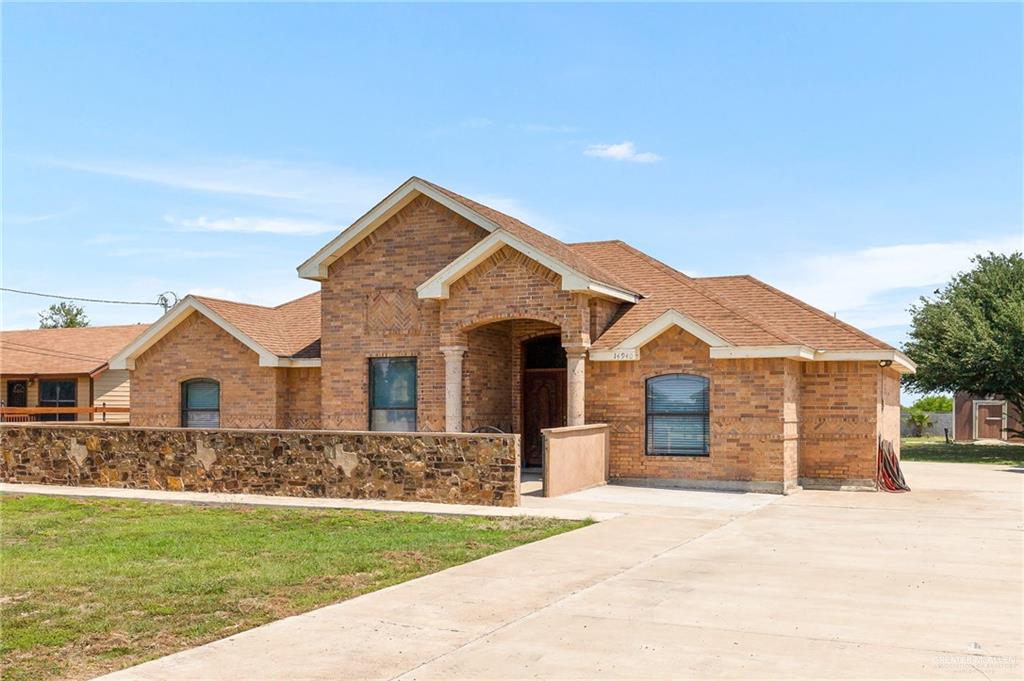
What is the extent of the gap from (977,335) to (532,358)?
19105mm

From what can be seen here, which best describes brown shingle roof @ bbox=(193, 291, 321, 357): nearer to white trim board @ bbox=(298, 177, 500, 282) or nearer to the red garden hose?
white trim board @ bbox=(298, 177, 500, 282)

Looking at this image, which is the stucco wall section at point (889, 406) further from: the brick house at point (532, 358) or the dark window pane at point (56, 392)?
the dark window pane at point (56, 392)

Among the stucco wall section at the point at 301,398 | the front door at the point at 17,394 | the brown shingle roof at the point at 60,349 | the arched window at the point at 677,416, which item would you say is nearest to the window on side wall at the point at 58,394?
the front door at the point at 17,394

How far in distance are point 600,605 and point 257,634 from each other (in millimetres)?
2962

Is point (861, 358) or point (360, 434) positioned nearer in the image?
point (360, 434)

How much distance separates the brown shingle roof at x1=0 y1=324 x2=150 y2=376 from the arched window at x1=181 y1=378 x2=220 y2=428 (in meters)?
13.0

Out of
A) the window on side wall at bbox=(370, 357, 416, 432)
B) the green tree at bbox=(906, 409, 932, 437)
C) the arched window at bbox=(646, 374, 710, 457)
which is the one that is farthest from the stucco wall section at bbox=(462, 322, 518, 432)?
the green tree at bbox=(906, 409, 932, 437)

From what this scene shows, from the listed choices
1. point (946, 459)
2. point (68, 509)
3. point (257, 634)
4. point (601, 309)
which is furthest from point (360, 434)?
point (946, 459)

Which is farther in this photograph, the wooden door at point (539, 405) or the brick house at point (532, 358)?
the wooden door at point (539, 405)

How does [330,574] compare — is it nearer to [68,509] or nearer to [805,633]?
[805,633]

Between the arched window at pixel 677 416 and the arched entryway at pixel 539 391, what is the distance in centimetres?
336

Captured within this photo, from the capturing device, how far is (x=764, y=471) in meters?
19.0

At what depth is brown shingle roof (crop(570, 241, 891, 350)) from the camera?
1988 cm

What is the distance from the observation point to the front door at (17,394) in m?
38.2
